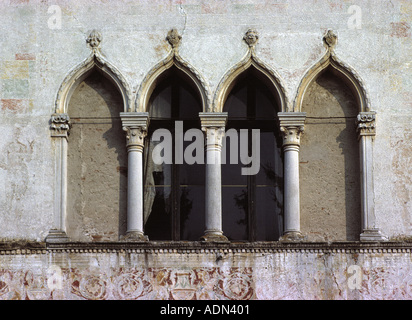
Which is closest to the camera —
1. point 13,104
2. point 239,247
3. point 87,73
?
point 239,247

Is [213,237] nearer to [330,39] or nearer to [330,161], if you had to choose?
[330,161]

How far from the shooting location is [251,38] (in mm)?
21359

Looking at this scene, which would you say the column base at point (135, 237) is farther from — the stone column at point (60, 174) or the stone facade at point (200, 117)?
the stone column at point (60, 174)

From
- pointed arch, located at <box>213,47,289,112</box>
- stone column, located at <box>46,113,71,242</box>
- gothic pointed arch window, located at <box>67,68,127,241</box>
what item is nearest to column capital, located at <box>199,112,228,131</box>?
pointed arch, located at <box>213,47,289,112</box>

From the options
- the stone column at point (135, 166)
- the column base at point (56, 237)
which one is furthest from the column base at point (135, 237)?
the column base at point (56, 237)

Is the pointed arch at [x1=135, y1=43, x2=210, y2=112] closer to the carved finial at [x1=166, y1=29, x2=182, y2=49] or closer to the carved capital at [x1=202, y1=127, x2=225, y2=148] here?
the carved finial at [x1=166, y1=29, x2=182, y2=49]

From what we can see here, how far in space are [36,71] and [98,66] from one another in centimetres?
96

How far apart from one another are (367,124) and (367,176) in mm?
803

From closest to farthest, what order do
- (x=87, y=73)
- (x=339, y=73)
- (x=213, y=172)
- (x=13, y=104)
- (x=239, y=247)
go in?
(x=239, y=247) < (x=213, y=172) < (x=13, y=104) < (x=339, y=73) < (x=87, y=73)

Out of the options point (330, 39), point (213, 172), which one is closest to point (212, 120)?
point (213, 172)

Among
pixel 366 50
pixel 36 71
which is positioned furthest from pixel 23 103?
pixel 366 50

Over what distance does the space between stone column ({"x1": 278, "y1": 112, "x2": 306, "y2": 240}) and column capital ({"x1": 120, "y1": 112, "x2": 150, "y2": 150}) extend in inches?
81.9

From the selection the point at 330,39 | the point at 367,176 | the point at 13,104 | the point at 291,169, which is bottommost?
the point at 367,176

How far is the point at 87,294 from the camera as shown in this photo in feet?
65.7
